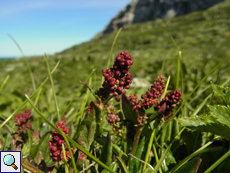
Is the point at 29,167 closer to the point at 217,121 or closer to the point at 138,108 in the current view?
the point at 138,108

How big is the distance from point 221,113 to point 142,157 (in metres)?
0.39

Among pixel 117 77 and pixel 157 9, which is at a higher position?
pixel 157 9

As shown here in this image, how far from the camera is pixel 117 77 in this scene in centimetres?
68

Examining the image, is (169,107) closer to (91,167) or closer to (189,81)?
(91,167)

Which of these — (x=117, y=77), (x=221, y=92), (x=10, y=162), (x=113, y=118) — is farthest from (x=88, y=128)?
(x=221, y=92)

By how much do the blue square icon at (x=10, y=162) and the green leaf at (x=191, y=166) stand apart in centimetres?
62

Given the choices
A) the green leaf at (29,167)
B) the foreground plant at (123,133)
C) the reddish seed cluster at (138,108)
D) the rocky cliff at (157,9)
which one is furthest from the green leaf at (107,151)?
the rocky cliff at (157,9)

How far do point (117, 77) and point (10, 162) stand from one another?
0.53 m

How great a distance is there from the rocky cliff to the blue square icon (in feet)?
152

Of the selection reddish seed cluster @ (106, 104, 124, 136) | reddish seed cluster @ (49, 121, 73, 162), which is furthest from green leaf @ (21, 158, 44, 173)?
reddish seed cluster @ (106, 104, 124, 136)

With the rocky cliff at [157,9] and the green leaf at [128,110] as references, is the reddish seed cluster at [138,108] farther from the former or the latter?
the rocky cliff at [157,9]

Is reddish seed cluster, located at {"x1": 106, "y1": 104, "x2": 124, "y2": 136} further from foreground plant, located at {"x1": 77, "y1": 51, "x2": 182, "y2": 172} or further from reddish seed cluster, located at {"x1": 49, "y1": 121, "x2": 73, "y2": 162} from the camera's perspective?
reddish seed cluster, located at {"x1": 49, "y1": 121, "x2": 73, "y2": 162}

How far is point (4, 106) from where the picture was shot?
2.25m

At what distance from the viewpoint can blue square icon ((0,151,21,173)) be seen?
75cm
